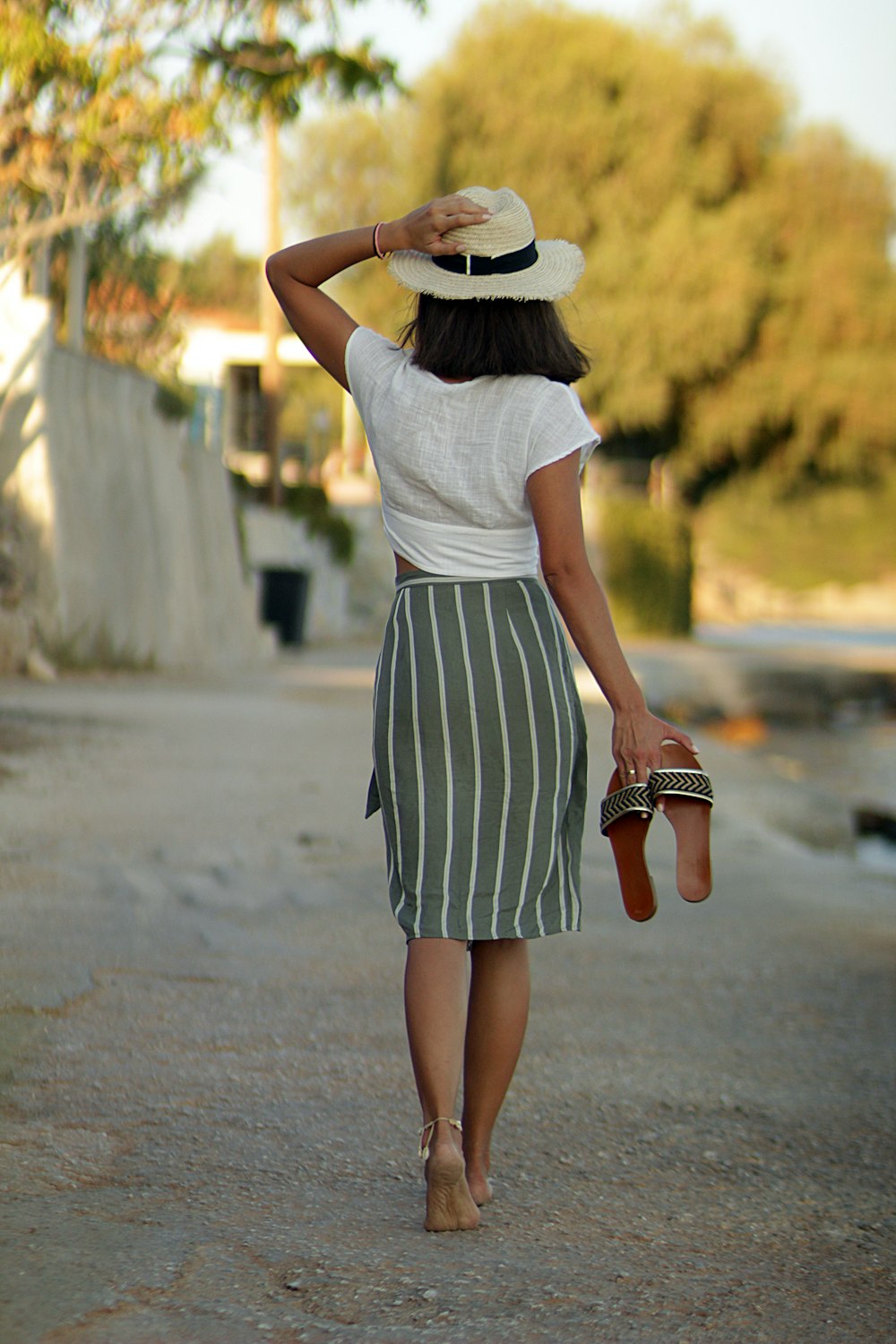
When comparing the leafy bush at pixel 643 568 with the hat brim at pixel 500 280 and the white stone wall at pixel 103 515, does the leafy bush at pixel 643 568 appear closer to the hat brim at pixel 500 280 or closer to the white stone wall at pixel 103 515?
the white stone wall at pixel 103 515

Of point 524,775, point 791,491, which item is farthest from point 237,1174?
point 791,491

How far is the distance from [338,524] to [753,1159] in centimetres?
2568

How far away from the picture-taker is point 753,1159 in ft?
11.0

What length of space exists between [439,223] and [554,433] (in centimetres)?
41

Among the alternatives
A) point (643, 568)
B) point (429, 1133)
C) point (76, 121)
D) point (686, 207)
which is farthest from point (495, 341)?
point (686, 207)

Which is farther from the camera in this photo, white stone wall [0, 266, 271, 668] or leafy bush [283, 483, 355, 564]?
leafy bush [283, 483, 355, 564]

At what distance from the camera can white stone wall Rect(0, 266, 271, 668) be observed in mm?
13094

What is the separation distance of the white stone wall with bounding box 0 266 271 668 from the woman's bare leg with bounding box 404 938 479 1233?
10.1 m

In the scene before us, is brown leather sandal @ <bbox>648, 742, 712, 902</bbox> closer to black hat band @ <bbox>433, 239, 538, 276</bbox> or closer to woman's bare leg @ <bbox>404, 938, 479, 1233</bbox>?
woman's bare leg @ <bbox>404, 938, 479, 1233</bbox>

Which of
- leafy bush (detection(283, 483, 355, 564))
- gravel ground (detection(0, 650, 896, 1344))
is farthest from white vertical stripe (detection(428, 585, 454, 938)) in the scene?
leafy bush (detection(283, 483, 355, 564))

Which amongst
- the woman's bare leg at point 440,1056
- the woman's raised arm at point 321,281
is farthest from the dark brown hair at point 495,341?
the woman's bare leg at point 440,1056

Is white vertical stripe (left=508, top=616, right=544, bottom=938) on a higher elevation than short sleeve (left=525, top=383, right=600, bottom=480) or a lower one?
lower

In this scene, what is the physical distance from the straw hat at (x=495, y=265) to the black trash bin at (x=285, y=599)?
2087cm

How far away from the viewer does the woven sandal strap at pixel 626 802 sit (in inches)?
113
